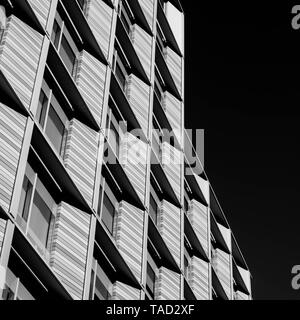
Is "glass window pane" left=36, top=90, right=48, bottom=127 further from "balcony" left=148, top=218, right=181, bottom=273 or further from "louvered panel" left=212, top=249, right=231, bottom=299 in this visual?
"louvered panel" left=212, top=249, right=231, bottom=299

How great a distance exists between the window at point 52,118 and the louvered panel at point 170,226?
785 cm

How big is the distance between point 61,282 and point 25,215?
68.8 inches

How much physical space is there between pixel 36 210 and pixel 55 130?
311 cm

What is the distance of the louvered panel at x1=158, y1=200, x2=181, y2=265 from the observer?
26359mm

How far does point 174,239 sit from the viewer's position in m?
26.9

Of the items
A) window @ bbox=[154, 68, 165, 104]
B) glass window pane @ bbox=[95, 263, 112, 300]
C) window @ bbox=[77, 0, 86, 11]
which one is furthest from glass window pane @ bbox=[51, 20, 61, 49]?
window @ bbox=[154, 68, 165, 104]

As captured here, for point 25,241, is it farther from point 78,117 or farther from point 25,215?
point 78,117

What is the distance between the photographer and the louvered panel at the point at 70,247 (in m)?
16.8

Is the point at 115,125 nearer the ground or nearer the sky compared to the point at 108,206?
nearer the sky

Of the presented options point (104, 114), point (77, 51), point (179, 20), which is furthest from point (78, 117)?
point (179, 20)

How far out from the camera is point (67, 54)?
21734mm

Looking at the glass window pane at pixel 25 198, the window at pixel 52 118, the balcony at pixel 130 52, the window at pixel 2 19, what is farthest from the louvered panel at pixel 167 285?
the window at pixel 2 19

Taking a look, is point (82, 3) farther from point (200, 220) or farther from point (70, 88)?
point (200, 220)

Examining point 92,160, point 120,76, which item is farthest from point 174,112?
point 92,160
